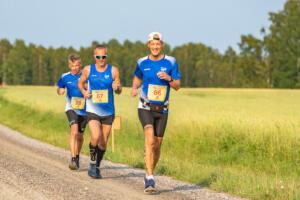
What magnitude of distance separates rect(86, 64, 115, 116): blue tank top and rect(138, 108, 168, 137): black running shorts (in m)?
1.20

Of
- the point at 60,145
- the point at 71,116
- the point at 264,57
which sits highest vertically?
the point at 264,57

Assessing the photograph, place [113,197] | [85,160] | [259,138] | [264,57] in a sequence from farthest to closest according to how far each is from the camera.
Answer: [264,57] → [259,138] → [85,160] → [113,197]

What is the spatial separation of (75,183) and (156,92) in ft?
6.92

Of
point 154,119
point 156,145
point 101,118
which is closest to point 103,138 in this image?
point 101,118

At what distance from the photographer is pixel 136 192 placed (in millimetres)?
7043

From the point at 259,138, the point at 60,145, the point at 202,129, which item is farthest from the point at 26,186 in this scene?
the point at 202,129

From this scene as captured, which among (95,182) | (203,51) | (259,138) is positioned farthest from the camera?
(203,51)

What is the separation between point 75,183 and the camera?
7660 millimetres

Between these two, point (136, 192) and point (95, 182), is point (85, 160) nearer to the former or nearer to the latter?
point (95, 182)

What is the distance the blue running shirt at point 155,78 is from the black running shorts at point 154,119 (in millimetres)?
80

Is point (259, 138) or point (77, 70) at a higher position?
point (77, 70)

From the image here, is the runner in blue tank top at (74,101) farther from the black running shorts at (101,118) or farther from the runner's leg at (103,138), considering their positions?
the black running shorts at (101,118)

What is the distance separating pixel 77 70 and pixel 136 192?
3600mm

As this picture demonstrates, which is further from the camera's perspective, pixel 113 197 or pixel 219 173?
pixel 219 173
